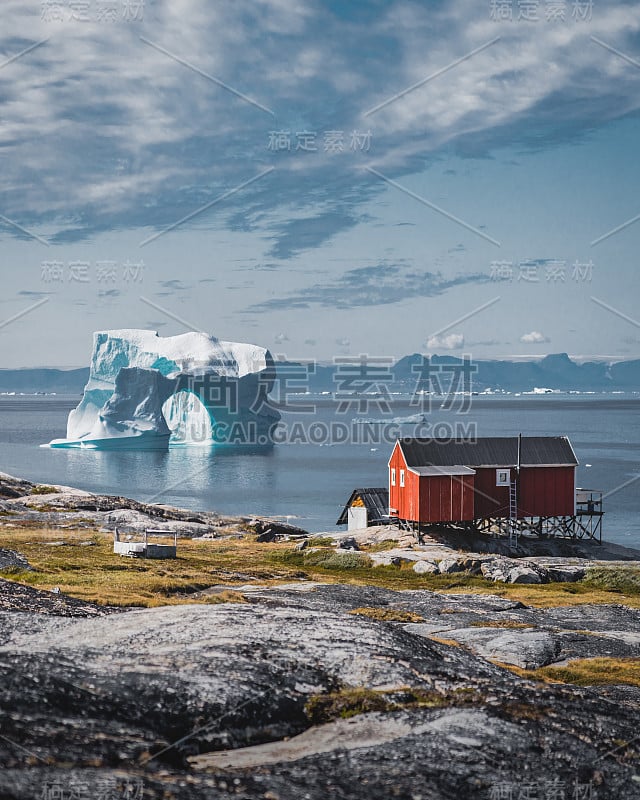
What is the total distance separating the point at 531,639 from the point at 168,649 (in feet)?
36.0

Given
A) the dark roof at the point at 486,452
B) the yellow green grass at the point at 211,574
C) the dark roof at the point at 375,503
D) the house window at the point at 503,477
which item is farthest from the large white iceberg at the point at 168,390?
the house window at the point at 503,477

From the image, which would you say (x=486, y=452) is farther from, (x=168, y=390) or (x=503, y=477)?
(x=168, y=390)

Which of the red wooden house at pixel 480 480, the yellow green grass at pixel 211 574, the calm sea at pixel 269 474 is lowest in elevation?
the calm sea at pixel 269 474

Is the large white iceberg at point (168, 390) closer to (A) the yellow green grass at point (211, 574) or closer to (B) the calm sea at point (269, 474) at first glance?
(B) the calm sea at point (269, 474)

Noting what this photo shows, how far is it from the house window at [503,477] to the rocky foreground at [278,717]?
3095 centimetres

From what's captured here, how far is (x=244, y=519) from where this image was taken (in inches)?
2356

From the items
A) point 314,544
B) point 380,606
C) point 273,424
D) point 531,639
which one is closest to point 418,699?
point 531,639

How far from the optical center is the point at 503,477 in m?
42.9

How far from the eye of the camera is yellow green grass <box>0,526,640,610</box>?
22.5 metres

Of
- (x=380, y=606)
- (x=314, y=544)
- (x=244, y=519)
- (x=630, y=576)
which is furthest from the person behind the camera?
(x=244, y=519)

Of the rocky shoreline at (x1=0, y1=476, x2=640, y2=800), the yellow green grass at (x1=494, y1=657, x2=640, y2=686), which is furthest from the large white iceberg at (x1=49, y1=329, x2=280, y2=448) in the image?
the rocky shoreline at (x1=0, y1=476, x2=640, y2=800)

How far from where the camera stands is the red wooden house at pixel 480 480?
135 feet

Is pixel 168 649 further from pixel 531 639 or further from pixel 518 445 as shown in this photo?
pixel 518 445

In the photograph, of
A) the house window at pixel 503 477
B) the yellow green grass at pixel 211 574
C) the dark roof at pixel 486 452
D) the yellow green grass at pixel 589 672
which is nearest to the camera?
the yellow green grass at pixel 589 672
